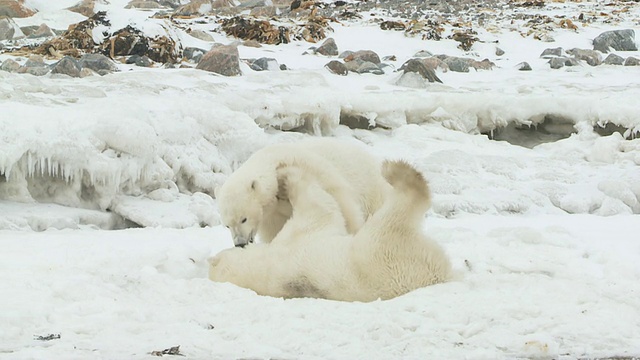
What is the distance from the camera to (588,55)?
16484 mm

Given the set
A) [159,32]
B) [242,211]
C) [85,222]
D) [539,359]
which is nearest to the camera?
[539,359]

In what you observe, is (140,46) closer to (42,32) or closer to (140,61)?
(140,61)

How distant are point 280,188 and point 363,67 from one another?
29.8 ft

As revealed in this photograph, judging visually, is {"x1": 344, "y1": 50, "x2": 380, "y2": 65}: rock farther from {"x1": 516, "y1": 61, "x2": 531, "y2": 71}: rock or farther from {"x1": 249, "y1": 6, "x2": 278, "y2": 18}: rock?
{"x1": 249, "y1": 6, "x2": 278, "y2": 18}: rock

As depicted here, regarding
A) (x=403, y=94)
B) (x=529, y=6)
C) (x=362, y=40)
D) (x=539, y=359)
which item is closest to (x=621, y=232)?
(x=539, y=359)

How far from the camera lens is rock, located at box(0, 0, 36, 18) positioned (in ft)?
78.4

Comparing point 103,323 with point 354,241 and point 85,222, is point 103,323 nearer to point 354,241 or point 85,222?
point 354,241

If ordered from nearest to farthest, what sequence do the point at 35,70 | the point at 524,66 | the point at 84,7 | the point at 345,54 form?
1. the point at 35,70
2. the point at 524,66
3. the point at 345,54
4. the point at 84,7

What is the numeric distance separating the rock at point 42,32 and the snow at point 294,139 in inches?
212

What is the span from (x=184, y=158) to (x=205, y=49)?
8118 millimetres

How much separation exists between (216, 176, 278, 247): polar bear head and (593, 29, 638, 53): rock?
48.8 feet

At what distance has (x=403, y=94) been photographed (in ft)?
34.4

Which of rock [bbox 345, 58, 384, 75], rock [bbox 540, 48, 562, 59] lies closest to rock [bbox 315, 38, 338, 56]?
rock [bbox 345, 58, 384, 75]

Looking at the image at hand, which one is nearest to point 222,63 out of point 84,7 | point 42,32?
point 42,32
